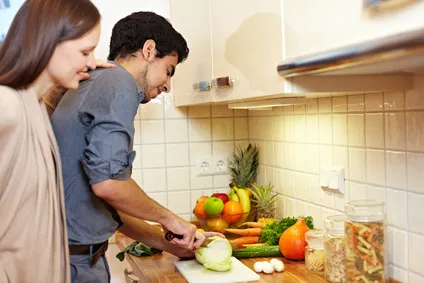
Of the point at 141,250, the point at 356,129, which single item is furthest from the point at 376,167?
the point at 141,250

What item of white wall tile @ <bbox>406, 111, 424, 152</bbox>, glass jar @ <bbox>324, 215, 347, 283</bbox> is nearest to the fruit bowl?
glass jar @ <bbox>324, 215, 347, 283</bbox>

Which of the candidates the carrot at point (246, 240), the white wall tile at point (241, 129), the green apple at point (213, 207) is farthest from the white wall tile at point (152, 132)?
the carrot at point (246, 240)

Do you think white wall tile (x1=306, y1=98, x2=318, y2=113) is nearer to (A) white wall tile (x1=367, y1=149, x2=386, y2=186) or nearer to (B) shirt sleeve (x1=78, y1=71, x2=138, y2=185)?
(A) white wall tile (x1=367, y1=149, x2=386, y2=186)

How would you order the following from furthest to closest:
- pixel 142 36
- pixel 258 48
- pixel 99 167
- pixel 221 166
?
pixel 221 166
pixel 142 36
pixel 258 48
pixel 99 167

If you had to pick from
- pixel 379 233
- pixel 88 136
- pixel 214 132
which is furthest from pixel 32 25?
pixel 214 132

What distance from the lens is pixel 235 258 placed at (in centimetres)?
184

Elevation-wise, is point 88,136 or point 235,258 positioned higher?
point 88,136

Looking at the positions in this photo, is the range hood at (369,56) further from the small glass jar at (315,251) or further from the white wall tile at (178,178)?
the white wall tile at (178,178)

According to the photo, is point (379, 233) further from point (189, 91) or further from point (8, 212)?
point (189, 91)

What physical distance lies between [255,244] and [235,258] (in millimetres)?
179

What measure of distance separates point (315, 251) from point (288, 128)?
→ 650mm

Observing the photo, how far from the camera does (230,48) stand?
178cm

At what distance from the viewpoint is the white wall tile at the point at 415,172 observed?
1438 millimetres

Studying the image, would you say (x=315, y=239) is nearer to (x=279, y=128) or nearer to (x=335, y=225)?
(x=335, y=225)
